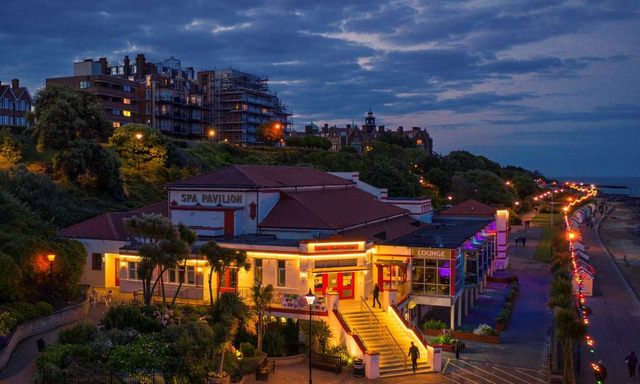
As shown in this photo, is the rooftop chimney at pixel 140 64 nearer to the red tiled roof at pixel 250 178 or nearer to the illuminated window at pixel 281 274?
the red tiled roof at pixel 250 178

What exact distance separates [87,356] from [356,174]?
40.5 m

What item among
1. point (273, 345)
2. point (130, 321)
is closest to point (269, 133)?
point (273, 345)

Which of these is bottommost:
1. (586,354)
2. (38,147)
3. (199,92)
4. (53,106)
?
(586,354)

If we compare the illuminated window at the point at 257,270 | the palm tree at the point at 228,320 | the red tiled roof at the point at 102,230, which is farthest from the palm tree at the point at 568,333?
the red tiled roof at the point at 102,230

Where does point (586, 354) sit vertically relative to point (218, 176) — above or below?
below

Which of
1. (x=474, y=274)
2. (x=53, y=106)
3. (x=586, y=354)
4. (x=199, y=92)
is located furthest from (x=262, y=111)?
(x=586, y=354)

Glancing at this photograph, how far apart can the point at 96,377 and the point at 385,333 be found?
45.5ft

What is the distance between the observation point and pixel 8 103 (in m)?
89.3

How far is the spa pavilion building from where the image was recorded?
29.4m

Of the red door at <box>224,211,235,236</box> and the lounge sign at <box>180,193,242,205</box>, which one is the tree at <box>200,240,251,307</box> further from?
the lounge sign at <box>180,193,242,205</box>

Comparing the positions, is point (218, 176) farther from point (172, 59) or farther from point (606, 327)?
point (172, 59)

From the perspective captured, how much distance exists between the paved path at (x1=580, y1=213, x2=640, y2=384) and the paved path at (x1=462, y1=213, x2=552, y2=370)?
2307 mm

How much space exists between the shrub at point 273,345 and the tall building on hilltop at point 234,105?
89733mm

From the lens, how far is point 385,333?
28.7 metres
